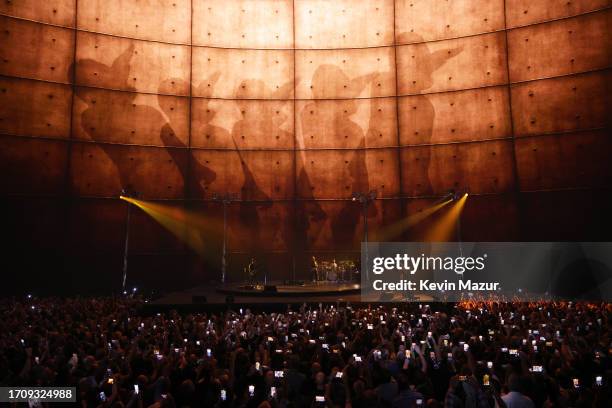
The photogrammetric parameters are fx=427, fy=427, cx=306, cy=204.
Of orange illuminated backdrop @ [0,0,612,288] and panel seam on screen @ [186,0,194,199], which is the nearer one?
orange illuminated backdrop @ [0,0,612,288]

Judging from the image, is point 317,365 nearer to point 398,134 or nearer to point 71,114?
point 398,134

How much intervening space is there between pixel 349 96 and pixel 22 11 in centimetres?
1349

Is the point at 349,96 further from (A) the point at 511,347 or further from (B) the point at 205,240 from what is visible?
(A) the point at 511,347

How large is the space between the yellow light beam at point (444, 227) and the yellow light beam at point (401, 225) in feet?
1.60

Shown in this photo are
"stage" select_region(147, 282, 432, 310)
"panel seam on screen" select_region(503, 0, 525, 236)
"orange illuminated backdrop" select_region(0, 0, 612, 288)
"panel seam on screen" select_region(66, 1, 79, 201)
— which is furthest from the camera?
"panel seam on screen" select_region(503, 0, 525, 236)

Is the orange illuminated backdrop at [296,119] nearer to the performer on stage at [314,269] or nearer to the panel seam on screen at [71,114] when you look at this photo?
the panel seam on screen at [71,114]

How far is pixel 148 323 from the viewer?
26.0 ft

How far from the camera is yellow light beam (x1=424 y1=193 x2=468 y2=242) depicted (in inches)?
716

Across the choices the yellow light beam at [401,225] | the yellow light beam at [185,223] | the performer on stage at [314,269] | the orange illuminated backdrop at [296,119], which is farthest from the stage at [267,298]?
the orange illuminated backdrop at [296,119]

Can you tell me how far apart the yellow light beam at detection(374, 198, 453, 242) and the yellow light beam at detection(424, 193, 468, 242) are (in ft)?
1.60

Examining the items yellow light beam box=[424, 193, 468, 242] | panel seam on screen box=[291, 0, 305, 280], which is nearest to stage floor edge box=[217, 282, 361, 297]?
panel seam on screen box=[291, 0, 305, 280]

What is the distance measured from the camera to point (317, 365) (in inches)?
194

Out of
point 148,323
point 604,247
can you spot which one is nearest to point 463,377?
point 148,323

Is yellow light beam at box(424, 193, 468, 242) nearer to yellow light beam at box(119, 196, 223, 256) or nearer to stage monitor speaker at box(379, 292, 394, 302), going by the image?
stage monitor speaker at box(379, 292, 394, 302)
